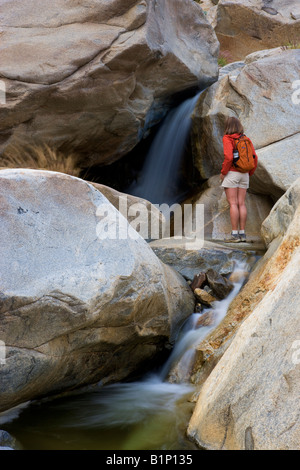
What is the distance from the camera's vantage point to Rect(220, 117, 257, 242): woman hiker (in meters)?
7.78

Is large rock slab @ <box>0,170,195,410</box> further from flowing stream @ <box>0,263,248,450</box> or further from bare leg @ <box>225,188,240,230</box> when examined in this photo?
bare leg @ <box>225,188,240,230</box>

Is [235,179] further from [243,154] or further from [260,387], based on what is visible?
[260,387]

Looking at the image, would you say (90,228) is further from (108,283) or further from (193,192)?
(193,192)

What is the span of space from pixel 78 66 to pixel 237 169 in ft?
10.1

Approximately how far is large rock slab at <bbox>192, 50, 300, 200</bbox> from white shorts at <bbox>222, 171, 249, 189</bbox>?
407mm

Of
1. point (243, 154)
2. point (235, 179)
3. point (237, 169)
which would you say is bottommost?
point (235, 179)

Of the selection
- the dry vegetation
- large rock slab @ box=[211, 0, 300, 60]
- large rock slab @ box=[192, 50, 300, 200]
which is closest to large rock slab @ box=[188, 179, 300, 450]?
large rock slab @ box=[192, 50, 300, 200]

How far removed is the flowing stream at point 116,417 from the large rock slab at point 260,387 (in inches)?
12.7

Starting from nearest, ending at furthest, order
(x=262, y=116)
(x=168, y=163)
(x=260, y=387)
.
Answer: (x=260, y=387), (x=262, y=116), (x=168, y=163)

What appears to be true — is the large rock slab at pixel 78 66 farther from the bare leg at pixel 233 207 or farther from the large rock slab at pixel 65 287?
the large rock slab at pixel 65 287

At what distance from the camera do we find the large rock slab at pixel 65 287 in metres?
3.90

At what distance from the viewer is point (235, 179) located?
8023 mm

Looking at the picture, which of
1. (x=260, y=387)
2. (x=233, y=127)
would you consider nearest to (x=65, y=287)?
(x=260, y=387)

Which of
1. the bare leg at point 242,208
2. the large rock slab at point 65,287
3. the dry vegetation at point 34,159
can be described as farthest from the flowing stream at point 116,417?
the dry vegetation at point 34,159
